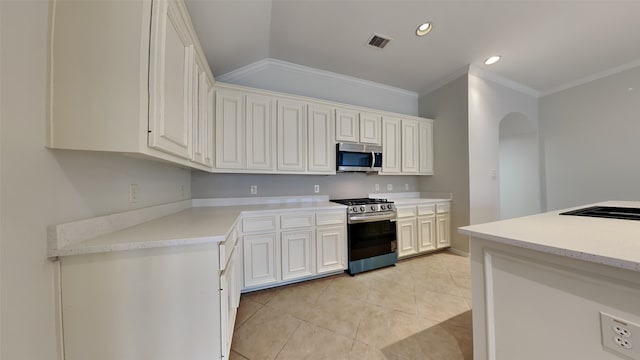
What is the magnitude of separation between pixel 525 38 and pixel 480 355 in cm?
371

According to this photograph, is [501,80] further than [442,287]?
Yes

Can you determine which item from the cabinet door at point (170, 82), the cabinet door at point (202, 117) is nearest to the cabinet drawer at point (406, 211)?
the cabinet door at point (202, 117)

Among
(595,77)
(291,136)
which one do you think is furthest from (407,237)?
(595,77)

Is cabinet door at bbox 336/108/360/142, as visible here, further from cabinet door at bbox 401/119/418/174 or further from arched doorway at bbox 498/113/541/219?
arched doorway at bbox 498/113/541/219

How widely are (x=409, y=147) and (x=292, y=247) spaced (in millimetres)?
2559

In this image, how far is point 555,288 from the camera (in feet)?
2.76

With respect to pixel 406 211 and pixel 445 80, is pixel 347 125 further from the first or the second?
pixel 445 80

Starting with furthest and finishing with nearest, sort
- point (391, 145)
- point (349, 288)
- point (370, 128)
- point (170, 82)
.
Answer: point (391, 145) < point (370, 128) < point (349, 288) < point (170, 82)

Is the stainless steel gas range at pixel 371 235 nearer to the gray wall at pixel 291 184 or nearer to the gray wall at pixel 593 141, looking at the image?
the gray wall at pixel 291 184

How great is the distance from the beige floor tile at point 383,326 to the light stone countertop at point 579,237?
107cm

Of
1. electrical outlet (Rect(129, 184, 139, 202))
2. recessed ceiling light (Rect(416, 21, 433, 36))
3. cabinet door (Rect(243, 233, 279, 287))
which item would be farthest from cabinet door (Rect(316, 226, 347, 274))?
recessed ceiling light (Rect(416, 21, 433, 36))

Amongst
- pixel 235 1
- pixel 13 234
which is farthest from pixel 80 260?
pixel 235 1

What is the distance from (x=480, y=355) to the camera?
110 cm

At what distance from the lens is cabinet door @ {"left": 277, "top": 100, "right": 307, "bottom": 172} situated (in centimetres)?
267
